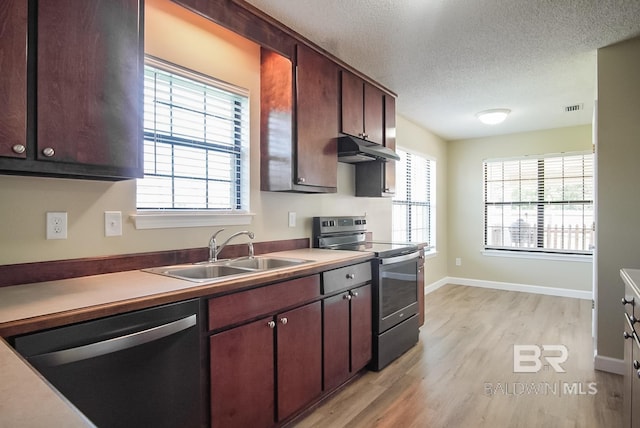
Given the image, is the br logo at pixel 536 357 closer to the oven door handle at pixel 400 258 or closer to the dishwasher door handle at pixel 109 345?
the oven door handle at pixel 400 258

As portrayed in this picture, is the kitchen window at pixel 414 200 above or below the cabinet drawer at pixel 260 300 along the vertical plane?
above

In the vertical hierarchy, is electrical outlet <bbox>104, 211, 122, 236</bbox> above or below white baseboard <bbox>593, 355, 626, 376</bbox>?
above

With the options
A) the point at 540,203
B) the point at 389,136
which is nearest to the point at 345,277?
the point at 389,136

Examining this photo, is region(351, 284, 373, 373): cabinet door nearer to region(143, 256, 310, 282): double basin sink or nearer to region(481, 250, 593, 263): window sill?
region(143, 256, 310, 282): double basin sink

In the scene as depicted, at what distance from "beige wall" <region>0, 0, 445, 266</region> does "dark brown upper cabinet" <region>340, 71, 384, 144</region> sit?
68 centimetres

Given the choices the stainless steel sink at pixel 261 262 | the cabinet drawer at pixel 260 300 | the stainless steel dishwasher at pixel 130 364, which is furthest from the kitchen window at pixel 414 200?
the stainless steel dishwasher at pixel 130 364

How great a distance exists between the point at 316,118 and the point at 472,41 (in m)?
1.26

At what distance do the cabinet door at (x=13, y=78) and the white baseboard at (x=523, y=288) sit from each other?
220 inches

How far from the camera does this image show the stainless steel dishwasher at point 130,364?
1.09m

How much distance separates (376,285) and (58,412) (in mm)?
2337

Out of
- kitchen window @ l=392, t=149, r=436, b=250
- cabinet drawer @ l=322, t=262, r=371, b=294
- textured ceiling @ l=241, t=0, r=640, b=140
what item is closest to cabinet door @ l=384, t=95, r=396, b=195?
textured ceiling @ l=241, t=0, r=640, b=140

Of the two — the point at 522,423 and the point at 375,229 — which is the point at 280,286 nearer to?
the point at 522,423

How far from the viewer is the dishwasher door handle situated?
1.06m

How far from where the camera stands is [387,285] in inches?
110
